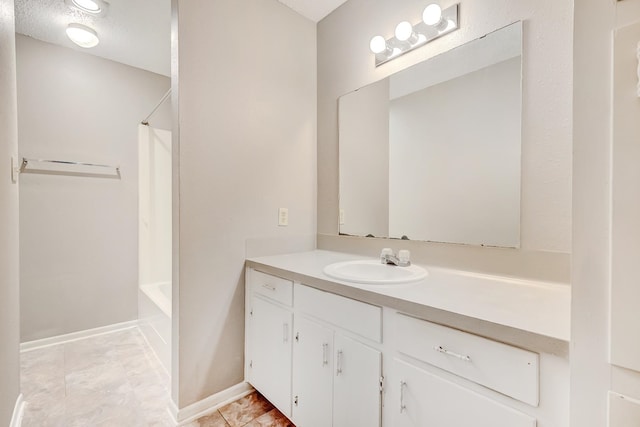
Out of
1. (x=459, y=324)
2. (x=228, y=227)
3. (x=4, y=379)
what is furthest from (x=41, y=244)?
(x=459, y=324)

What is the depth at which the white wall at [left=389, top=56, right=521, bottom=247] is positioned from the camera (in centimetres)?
123

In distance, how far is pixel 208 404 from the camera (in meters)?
1.60

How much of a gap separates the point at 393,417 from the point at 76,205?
115 inches

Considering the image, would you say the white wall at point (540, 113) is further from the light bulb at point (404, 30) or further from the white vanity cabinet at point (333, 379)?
the white vanity cabinet at point (333, 379)

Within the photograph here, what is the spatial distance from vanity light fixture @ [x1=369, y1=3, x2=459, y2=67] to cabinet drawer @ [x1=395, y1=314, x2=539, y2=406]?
1405 mm

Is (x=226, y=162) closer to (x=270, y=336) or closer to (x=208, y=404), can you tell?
(x=270, y=336)

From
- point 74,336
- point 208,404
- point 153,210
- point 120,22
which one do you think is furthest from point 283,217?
point 74,336

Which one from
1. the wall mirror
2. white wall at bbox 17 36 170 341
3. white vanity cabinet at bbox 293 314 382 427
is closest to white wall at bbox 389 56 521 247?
the wall mirror

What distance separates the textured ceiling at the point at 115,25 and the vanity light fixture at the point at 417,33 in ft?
4.96

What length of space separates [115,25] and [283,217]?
198 cm

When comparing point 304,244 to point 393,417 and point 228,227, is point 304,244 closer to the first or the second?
point 228,227

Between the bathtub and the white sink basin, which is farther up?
the white sink basin

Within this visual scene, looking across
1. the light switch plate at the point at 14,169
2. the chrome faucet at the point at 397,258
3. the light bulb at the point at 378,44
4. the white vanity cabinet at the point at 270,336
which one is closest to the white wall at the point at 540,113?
the chrome faucet at the point at 397,258

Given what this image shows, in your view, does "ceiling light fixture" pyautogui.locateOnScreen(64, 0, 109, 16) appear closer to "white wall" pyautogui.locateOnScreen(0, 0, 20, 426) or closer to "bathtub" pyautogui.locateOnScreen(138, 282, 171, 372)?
"white wall" pyautogui.locateOnScreen(0, 0, 20, 426)
